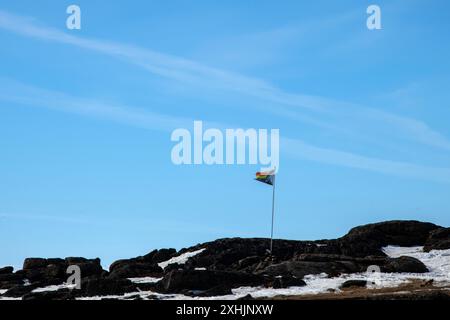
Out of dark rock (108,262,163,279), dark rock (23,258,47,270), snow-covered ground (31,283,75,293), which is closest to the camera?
snow-covered ground (31,283,75,293)

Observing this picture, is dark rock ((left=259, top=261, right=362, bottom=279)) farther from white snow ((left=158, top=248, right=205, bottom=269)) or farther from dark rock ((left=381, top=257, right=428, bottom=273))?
white snow ((left=158, top=248, right=205, bottom=269))

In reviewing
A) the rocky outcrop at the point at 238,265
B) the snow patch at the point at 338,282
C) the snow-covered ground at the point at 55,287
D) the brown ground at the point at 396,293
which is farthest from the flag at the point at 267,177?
the snow-covered ground at the point at 55,287

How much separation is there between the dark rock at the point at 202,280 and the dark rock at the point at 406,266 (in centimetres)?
986

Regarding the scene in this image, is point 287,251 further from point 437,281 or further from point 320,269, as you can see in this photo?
point 437,281

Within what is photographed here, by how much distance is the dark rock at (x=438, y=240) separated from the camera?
58.0m

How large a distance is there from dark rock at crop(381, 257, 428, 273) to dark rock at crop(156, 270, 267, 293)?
32.4 feet

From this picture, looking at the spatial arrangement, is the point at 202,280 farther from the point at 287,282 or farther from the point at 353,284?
the point at 353,284

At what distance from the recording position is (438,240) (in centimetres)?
6150

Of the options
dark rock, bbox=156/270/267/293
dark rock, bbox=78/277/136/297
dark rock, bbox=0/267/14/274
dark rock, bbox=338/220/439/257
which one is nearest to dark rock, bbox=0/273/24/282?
dark rock, bbox=0/267/14/274

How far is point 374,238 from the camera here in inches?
2509

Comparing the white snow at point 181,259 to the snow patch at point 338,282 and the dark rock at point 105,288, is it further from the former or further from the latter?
the snow patch at point 338,282

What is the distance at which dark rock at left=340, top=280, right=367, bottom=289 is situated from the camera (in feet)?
141

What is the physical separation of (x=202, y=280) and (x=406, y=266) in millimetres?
15242
